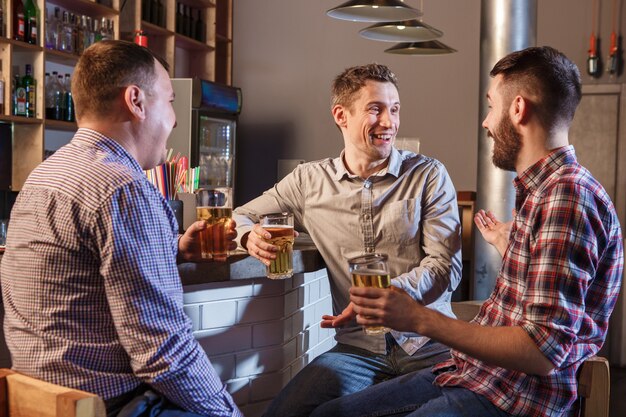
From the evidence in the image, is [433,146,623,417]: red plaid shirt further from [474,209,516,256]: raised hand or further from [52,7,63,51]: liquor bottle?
[52,7,63,51]: liquor bottle

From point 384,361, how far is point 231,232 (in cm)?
61

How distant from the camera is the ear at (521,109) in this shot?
68.8 inches

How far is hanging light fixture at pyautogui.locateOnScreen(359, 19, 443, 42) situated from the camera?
14.2 feet

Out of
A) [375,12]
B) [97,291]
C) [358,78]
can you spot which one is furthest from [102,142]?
[375,12]

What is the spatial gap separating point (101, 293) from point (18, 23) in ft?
13.2

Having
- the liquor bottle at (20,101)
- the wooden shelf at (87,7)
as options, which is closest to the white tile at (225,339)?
the liquor bottle at (20,101)

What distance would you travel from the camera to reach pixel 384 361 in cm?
220

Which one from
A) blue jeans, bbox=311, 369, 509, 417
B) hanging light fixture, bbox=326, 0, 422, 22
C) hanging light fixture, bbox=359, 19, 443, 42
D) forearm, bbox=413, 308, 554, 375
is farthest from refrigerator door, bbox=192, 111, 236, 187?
forearm, bbox=413, 308, 554, 375

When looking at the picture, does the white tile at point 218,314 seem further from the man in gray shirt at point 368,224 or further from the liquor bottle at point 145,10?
the liquor bottle at point 145,10

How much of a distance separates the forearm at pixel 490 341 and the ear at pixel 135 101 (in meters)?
0.72

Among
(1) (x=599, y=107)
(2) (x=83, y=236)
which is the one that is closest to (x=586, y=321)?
(2) (x=83, y=236)

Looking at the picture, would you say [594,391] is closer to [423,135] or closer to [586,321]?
[586,321]

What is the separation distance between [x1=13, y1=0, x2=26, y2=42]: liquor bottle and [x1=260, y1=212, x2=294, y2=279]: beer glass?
11.6ft

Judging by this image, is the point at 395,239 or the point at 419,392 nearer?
the point at 419,392
